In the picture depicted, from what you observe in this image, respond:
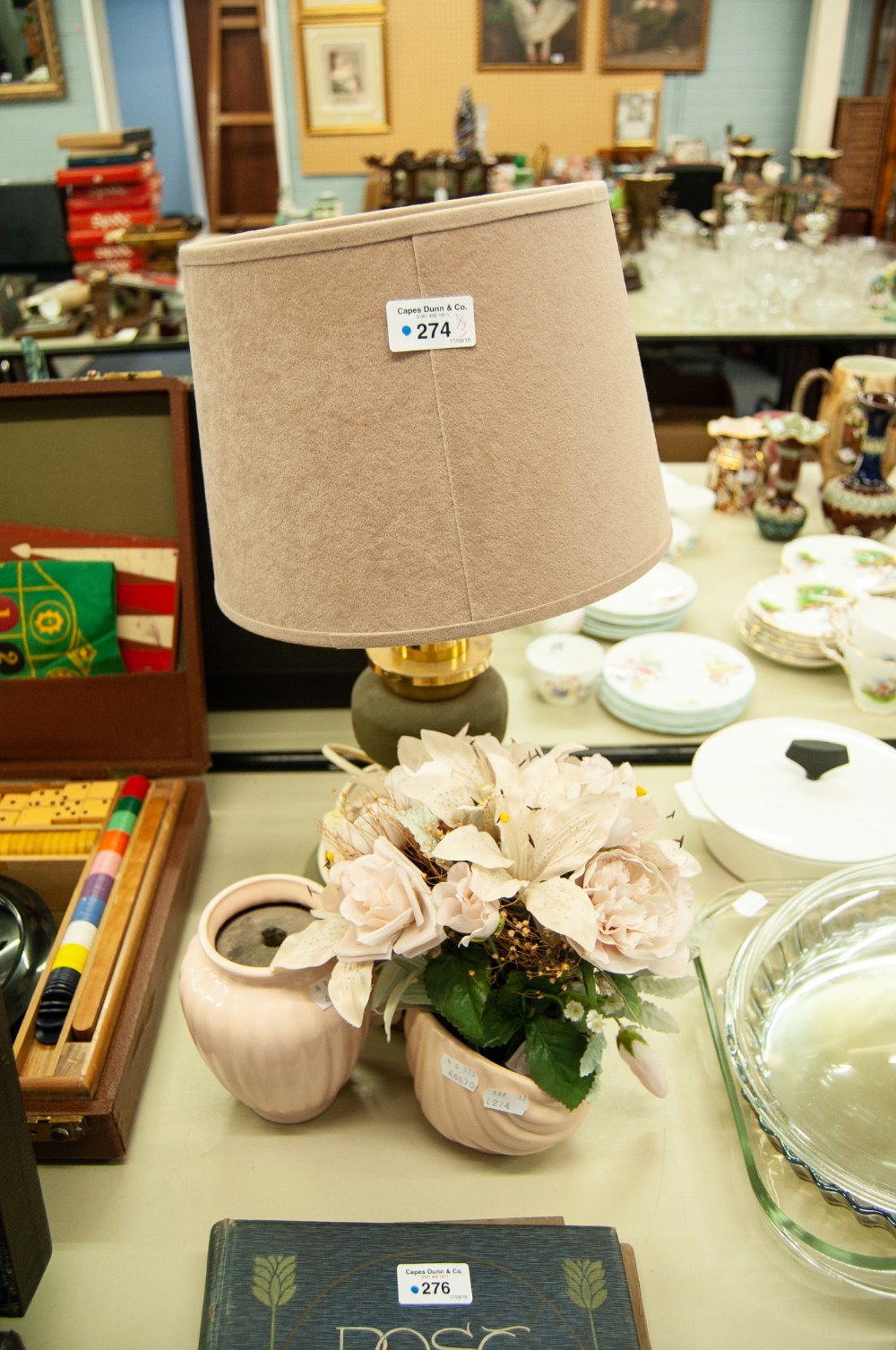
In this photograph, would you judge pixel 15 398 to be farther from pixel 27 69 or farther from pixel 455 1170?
pixel 27 69

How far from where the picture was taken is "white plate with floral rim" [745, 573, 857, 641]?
1346 mm

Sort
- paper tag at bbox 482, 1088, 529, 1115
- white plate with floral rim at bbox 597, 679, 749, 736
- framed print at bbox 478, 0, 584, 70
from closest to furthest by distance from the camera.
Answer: paper tag at bbox 482, 1088, 529, 1115 → white plate with floral rim at bbox 597, 679, 749, 736 → framed print at bbox 478, 0, 584, 70

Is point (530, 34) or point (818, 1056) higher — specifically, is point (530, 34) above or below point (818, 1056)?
above

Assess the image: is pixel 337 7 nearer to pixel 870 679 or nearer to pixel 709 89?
pixel 709 89

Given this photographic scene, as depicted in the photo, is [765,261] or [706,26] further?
[706,26]

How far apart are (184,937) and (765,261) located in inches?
111

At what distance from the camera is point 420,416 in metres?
0.61

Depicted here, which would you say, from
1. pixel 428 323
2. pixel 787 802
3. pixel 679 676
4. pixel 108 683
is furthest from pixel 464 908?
pixel 679 676

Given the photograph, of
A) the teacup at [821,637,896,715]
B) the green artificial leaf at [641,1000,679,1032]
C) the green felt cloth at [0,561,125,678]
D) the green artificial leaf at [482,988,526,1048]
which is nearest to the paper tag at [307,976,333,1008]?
the green artificial leaf at [482,988,526,1048]

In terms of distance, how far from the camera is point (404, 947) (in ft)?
2.06

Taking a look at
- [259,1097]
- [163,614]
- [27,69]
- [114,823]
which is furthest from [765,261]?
[27,69]

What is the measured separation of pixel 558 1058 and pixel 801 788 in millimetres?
466

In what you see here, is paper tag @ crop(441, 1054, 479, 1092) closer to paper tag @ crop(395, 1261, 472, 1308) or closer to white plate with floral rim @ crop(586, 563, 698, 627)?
paper tag @ crop(395, 1261, 472, 1308)

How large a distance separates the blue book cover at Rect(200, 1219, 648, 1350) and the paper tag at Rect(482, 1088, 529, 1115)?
76 millimetres
